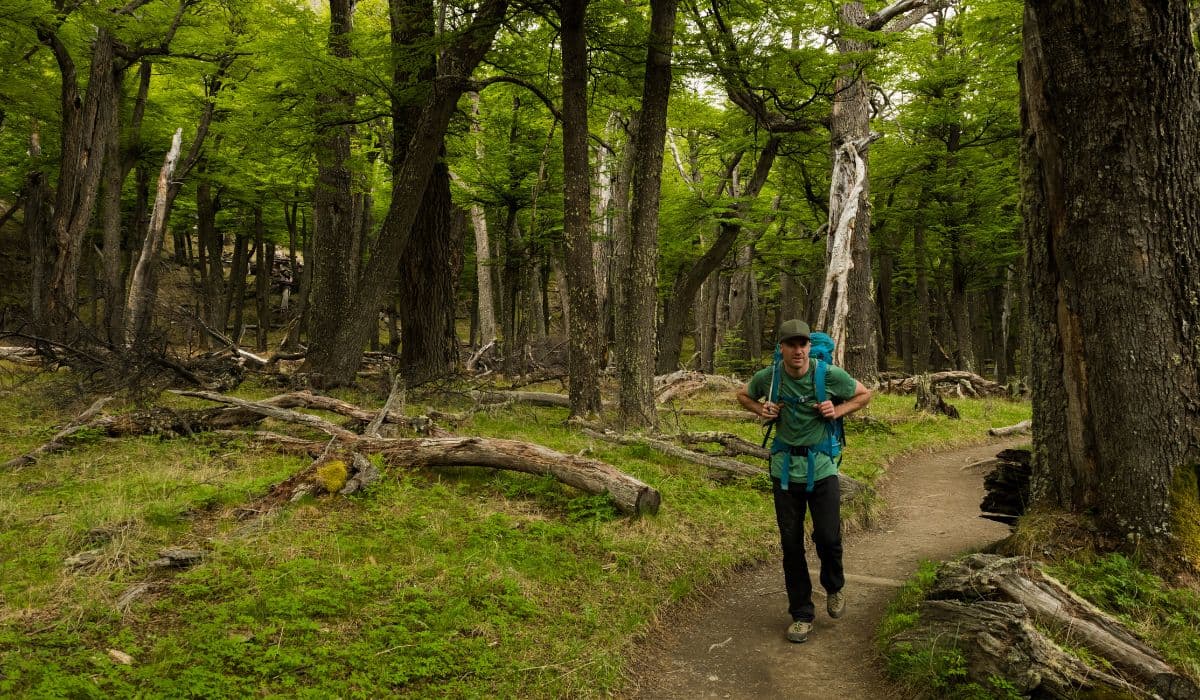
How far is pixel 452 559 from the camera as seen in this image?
485 cm

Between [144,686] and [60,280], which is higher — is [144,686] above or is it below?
below

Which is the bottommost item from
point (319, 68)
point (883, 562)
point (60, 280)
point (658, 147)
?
point (883, 562)

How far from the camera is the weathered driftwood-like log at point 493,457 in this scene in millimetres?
6352

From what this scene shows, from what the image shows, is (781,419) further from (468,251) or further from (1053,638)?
(468,251)

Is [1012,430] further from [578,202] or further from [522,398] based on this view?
[578,202]

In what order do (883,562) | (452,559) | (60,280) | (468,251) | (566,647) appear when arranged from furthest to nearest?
(468,251)
(60,280)
(883,562)
(452,559)
(566,647)

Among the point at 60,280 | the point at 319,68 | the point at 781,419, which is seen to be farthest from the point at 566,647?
the point at 60,280

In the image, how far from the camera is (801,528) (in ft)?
15.7

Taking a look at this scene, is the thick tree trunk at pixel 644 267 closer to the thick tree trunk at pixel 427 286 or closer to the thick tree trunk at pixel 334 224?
the thick tree trunk at pixel 427 286

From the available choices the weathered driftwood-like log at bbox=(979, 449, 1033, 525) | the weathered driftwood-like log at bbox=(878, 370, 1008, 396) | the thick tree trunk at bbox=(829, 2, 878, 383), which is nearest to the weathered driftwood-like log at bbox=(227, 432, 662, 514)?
the weathered driftwood-like log at bbox=(979, 449, 1033, 525)

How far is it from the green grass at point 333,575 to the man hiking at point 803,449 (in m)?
0.96

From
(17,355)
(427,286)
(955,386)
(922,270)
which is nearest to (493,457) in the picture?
(427,286)

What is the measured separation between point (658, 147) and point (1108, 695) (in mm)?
7815

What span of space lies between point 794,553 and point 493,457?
10.1 ft
